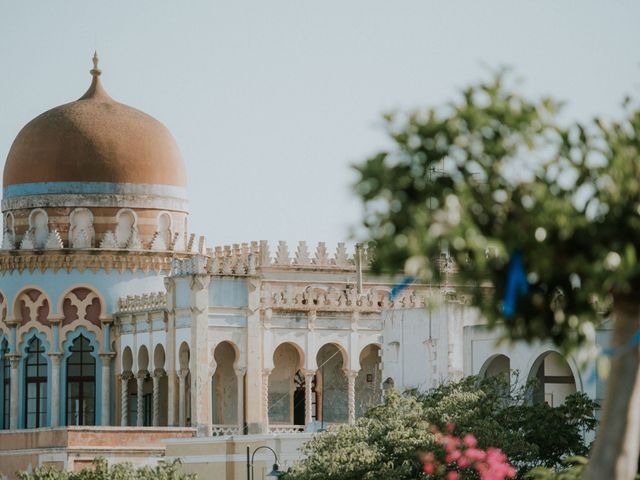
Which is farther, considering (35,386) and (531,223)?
(35,386)

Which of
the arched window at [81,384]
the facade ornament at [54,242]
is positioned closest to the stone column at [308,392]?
the arched window at [81,384]

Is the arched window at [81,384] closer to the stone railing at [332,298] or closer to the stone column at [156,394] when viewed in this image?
the stone column at [156,394]

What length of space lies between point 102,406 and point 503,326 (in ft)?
168

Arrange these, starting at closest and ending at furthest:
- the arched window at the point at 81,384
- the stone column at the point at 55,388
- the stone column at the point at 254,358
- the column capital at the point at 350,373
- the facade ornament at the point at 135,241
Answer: the stone column at the point at 254,358 → the column capital at the point at 350,373 → the stone column at the point at 55,388 → the arched window at the point at 81,384 → the facade ornament at the point at 135,241

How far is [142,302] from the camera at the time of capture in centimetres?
6353

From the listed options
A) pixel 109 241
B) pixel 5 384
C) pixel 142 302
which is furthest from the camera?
pixel 5 384

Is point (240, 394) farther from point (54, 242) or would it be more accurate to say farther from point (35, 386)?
point (54, 242)

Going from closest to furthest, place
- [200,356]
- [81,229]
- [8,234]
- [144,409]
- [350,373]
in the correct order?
[200,356], [350,373], [144,409], [81,229], [8,234]

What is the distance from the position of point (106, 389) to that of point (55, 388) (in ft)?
5.80

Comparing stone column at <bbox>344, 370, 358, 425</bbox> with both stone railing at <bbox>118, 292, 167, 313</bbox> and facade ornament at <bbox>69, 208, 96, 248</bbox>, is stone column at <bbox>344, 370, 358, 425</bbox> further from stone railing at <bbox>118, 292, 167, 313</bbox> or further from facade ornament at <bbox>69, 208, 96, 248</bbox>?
facade ornament at <bbox>69, 208, 96, 248</bbox>

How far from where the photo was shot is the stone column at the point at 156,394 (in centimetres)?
6181

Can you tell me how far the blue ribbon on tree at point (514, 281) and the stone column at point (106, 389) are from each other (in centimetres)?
5120

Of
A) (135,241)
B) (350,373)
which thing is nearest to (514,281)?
(350,373)

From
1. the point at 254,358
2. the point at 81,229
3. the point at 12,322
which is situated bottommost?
the point at 254,358
